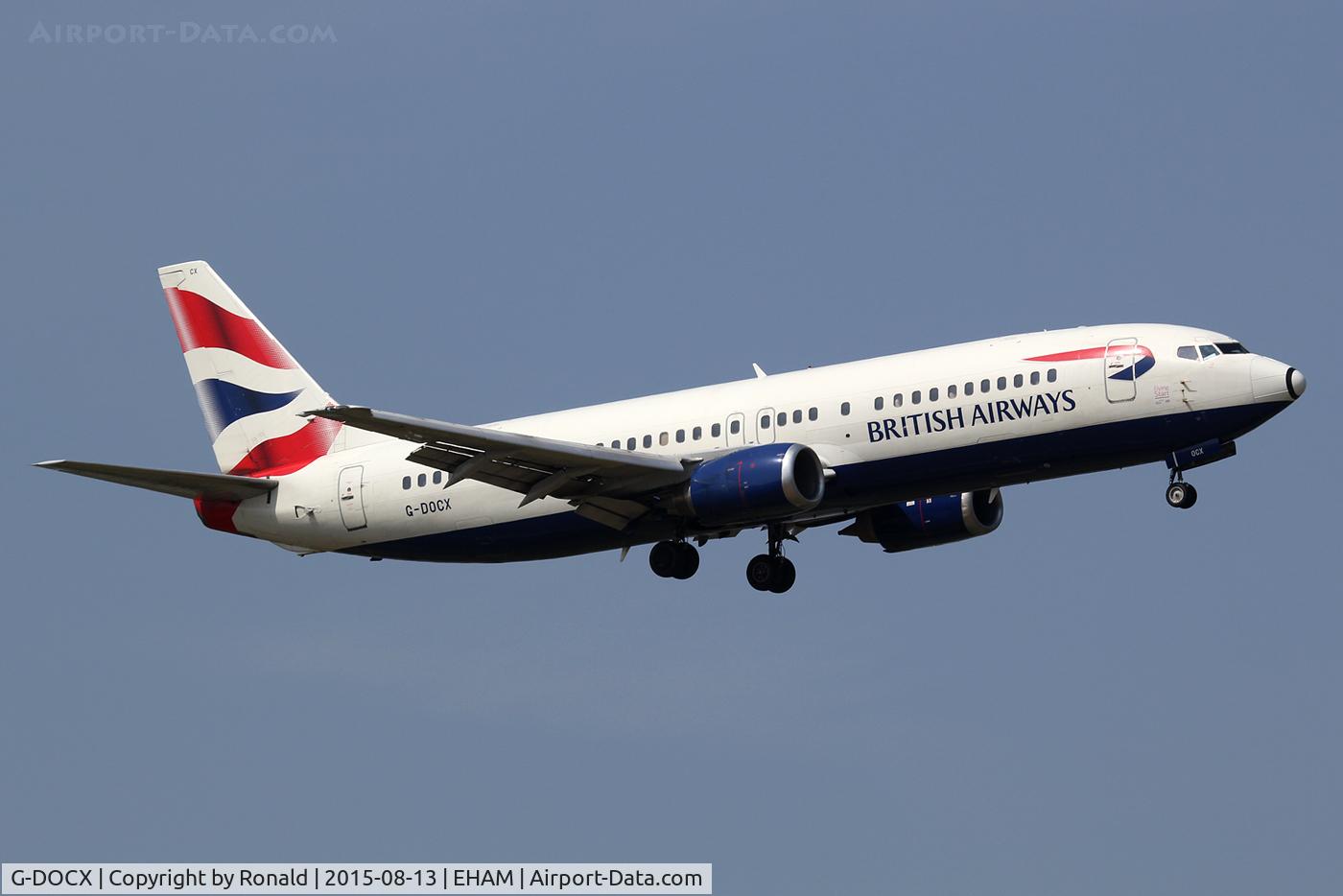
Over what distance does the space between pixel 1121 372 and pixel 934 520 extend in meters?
8.32

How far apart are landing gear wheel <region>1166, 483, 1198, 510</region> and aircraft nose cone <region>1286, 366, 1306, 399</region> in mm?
2863

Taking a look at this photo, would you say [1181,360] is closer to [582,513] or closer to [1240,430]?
[1240,430]

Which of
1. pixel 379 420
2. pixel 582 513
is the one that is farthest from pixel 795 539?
pixel 379 420

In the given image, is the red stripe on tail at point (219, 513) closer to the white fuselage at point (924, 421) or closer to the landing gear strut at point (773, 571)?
the white fuselage at point (924, 421)

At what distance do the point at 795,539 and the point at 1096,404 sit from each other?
9225mm

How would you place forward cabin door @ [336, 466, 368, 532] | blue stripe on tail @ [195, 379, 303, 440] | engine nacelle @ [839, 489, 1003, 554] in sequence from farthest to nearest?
blue stripe on tail @ [195, 379, 303, 440] → forward cabin door @ [336, 466, 368, 532] → engine nacelle @ [839, 489, 1003, 554]

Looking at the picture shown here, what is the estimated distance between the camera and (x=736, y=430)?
46.4 meters

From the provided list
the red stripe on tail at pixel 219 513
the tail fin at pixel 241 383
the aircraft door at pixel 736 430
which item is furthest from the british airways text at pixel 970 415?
the red stripe on tail at pixel 219 513

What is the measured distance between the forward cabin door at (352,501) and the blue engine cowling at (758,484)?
944cm

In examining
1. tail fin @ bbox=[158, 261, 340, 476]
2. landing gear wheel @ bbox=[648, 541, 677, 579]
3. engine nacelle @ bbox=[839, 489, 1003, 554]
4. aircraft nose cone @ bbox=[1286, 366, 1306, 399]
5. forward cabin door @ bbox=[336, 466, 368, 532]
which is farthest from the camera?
tail fin @ bbox=[158, 261, 340, 476]

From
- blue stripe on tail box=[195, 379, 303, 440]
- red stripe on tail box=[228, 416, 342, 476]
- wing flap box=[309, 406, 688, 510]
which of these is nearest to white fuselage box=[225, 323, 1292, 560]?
wing flap box=[309, 406, 688, 510]

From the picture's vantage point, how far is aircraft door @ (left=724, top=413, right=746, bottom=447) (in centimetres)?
4634

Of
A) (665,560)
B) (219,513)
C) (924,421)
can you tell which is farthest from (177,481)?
(924,421)

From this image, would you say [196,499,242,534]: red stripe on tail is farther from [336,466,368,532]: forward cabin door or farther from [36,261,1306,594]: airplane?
[336,466,368,532]: forward cabin door
